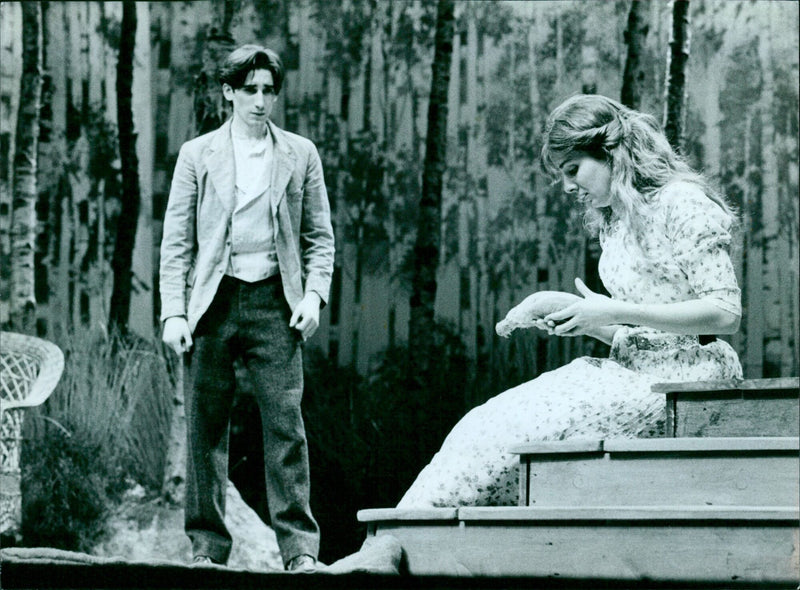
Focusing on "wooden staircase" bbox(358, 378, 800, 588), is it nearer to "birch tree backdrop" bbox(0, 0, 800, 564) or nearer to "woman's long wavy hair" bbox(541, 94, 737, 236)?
"woman's long wavy hair" bbox(541, 94, 737, 236)

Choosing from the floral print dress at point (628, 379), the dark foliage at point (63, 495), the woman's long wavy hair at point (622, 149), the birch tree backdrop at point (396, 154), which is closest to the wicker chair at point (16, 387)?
the dark foliage at point (63, 495)

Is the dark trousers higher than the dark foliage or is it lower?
higher

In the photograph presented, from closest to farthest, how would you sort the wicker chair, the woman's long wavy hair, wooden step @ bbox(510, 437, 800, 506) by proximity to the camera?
1. wooden step @ bbox(510, 437, 800, 506)
2. the woman's long wavy hair
3. the wicker chair

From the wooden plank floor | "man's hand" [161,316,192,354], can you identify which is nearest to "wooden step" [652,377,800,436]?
the wooden plank floor

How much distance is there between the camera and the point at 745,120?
532cm

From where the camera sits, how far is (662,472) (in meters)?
2.37

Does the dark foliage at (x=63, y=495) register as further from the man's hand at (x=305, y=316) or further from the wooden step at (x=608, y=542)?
the wooden step at (x=608, y=542)

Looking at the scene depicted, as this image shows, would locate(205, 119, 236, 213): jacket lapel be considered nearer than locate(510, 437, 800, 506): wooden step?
No

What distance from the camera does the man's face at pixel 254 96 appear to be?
3350 mm

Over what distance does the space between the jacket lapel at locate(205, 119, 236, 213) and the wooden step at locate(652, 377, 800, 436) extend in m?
1.40

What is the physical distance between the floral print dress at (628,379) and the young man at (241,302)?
26.1 inches

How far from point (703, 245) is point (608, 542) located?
717mm

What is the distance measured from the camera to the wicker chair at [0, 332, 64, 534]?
461cm

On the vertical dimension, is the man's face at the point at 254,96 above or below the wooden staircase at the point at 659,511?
above
